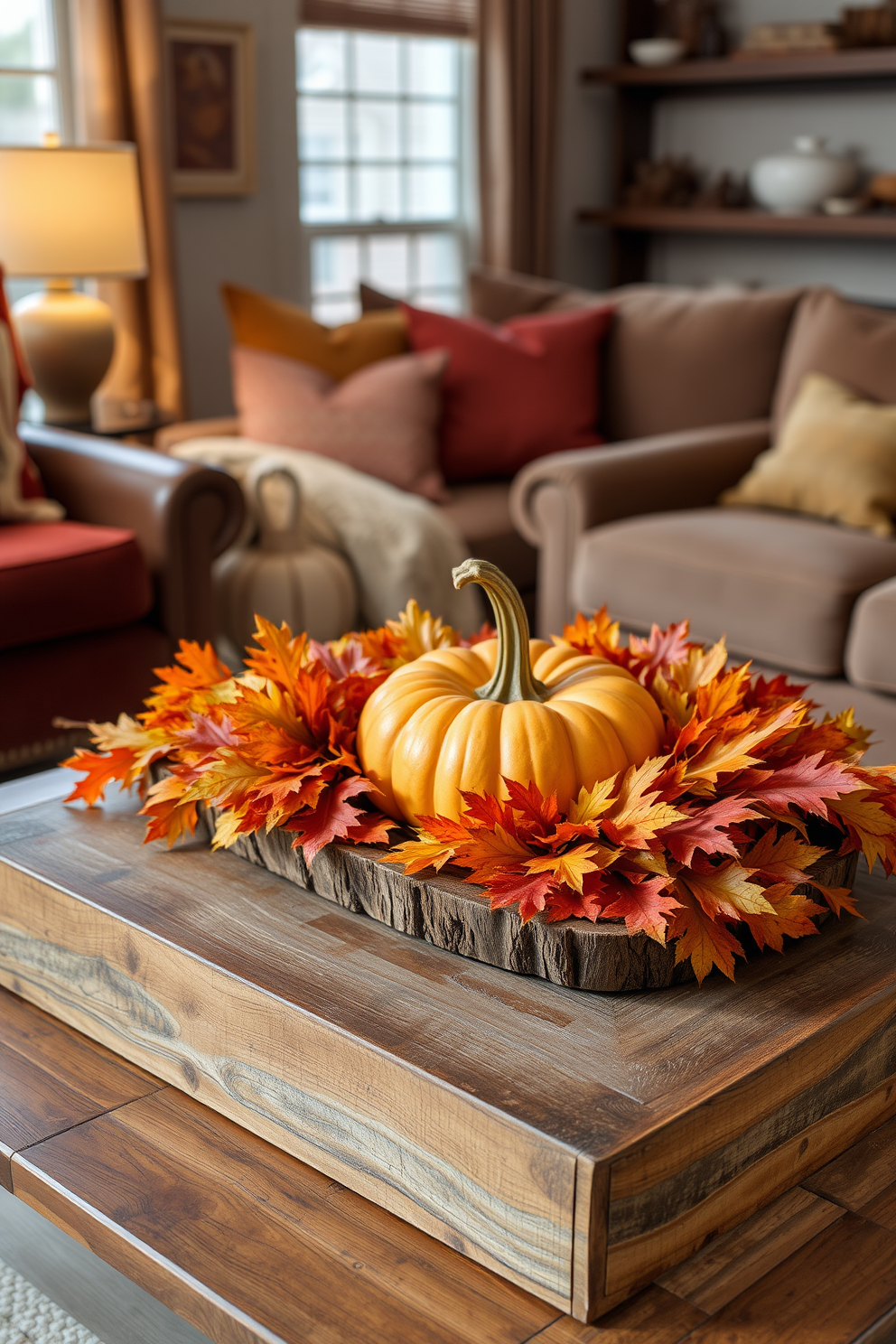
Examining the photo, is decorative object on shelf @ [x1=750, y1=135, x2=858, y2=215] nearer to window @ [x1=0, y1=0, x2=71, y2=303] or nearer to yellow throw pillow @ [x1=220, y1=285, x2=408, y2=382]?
yellow throw pillow @ [x1=220, y1=285, x2=408, y2=382]

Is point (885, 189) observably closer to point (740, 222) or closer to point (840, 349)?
point (740, 222)

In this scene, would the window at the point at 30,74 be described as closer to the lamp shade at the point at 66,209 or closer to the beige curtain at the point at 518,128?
the lamp shade at the point at 66,209

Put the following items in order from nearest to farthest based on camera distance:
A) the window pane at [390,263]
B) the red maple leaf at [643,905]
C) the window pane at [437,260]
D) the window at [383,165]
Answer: the red maple leaf at [643,905], the window at [383,165], the window pane at [390,263], the window pane at [437,260]

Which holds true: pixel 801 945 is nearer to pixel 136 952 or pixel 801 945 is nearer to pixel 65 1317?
pixel 136 952

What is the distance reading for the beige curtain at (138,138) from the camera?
145 inches

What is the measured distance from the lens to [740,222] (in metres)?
4.86

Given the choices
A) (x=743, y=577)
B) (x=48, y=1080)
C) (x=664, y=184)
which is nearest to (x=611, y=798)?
(x=48, y=1080)

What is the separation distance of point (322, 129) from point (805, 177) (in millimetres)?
1713

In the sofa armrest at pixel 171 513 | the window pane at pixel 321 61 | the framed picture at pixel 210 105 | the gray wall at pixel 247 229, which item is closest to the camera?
the sofa armrest at pixel 171 513

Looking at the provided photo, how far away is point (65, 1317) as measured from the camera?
51.9 inches

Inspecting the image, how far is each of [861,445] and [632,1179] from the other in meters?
2.34

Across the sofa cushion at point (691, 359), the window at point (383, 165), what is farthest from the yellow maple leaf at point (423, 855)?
the window at point (383, 165)

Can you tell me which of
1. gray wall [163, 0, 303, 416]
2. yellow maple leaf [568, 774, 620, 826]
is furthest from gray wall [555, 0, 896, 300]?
yellow maple leaf [568, 774, 620, 826]

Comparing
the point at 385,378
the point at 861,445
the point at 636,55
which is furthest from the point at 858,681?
the point at 636,55
